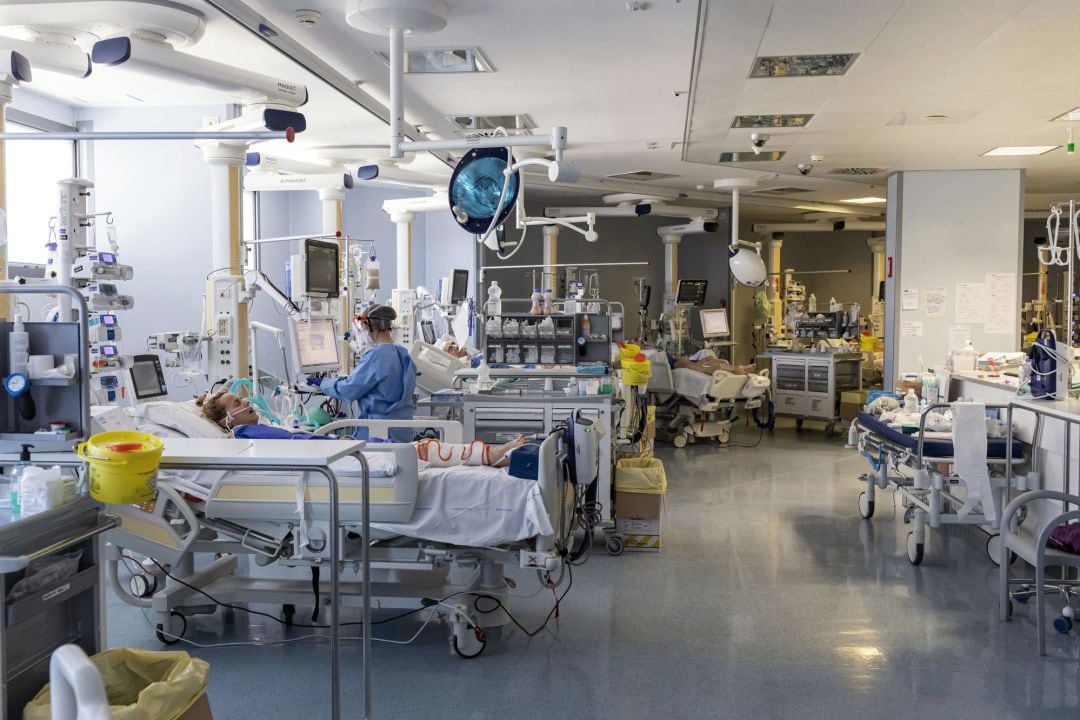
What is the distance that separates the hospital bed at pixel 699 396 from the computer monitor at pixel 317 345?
3952mm

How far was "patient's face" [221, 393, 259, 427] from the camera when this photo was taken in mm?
4641

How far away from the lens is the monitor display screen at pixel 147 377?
18.1ft

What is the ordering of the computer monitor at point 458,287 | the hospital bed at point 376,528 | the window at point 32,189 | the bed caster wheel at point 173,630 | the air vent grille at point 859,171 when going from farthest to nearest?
the computer monitor at point 458,287, the air vent grille at point 859,171, the window at point 32,189, the bed caster wheel at point 173,630, the hospital bed at point 376,528

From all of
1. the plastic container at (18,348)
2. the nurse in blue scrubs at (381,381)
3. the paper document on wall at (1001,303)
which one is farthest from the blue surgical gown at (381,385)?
the paper document on wall at (1001,303)

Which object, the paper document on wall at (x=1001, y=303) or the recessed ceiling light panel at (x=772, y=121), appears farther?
the paper document on wall at (x=1001, y=303)

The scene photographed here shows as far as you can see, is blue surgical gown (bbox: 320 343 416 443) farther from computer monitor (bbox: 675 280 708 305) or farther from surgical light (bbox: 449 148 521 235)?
computer monitor (bbox: 675 280 708 305)

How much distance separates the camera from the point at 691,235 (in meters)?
15.8

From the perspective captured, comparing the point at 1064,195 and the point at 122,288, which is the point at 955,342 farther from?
the point at 122,288

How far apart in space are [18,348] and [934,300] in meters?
8.91

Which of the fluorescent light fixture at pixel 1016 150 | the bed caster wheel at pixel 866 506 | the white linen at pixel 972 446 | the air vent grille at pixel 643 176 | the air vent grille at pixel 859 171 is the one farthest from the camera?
the air vent grille at pixel 643 176

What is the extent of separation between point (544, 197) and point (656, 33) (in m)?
8.98

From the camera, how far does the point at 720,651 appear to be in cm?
399

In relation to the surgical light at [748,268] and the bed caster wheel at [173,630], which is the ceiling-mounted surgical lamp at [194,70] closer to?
the bed caster wheel at [173,630]

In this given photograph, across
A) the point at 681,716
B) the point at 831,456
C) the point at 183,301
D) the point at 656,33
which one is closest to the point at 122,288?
the point at 183,301
